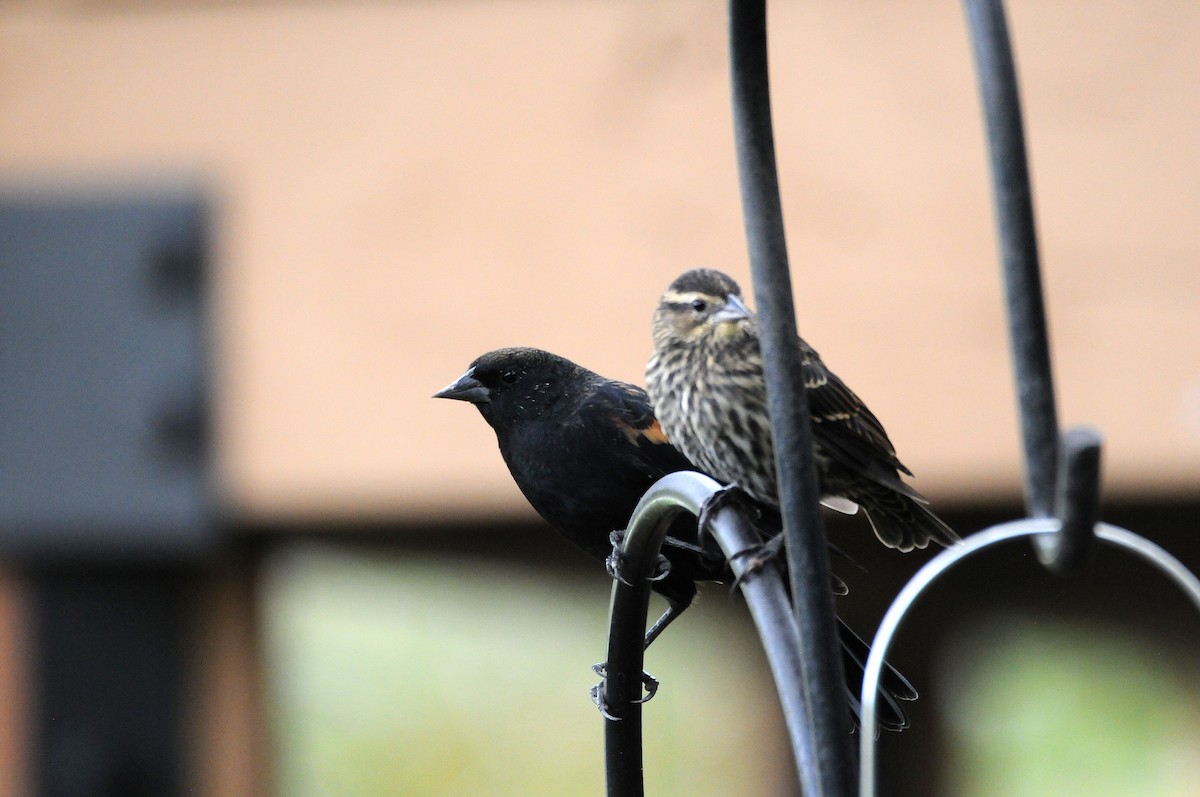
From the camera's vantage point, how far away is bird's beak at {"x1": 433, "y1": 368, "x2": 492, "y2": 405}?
7.17 ft

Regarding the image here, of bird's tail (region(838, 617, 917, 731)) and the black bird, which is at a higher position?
the black bird

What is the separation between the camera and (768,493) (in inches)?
63.1

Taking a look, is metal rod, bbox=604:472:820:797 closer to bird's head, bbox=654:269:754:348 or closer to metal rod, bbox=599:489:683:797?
metal rod, bbox=599:489:683:797

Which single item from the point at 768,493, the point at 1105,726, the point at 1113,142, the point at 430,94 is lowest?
the point at 1105,726

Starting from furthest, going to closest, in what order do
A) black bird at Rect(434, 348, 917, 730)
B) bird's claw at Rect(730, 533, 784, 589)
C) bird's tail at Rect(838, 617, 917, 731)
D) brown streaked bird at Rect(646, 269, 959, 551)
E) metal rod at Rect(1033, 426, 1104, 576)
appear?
black bird at Rect(434, 348, 917, 730)
brown streaked bird at Rect(646, 269, 959, 551)
bird's tail at Rect(838, 617, 917, 731)
bird's claw at Rect(730, 533, 784, 589)
metal rod at Rect(1033, 426, 1104, 576)

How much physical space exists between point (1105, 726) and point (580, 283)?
6.78 ft

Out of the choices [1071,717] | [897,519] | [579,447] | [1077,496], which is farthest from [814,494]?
[1071,717]

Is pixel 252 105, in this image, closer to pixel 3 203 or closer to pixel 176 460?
pixel 3 203

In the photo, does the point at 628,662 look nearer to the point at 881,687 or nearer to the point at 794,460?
the point at 881,687

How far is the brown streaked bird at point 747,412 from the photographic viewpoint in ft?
5.73

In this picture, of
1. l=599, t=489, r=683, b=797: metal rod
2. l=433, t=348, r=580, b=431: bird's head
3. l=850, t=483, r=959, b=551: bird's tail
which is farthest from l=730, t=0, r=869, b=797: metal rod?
l=433, t=348, r=580, b=431: bird's head

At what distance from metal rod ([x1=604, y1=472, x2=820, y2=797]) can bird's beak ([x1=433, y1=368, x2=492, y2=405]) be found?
28.8 inches

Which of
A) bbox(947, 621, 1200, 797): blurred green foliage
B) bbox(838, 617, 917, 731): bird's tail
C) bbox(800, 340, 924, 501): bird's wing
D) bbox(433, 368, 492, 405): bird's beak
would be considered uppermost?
bbox(433, 368, 492, 405): bird's beak

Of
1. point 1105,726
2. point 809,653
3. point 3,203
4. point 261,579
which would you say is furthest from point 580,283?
point 809,653
